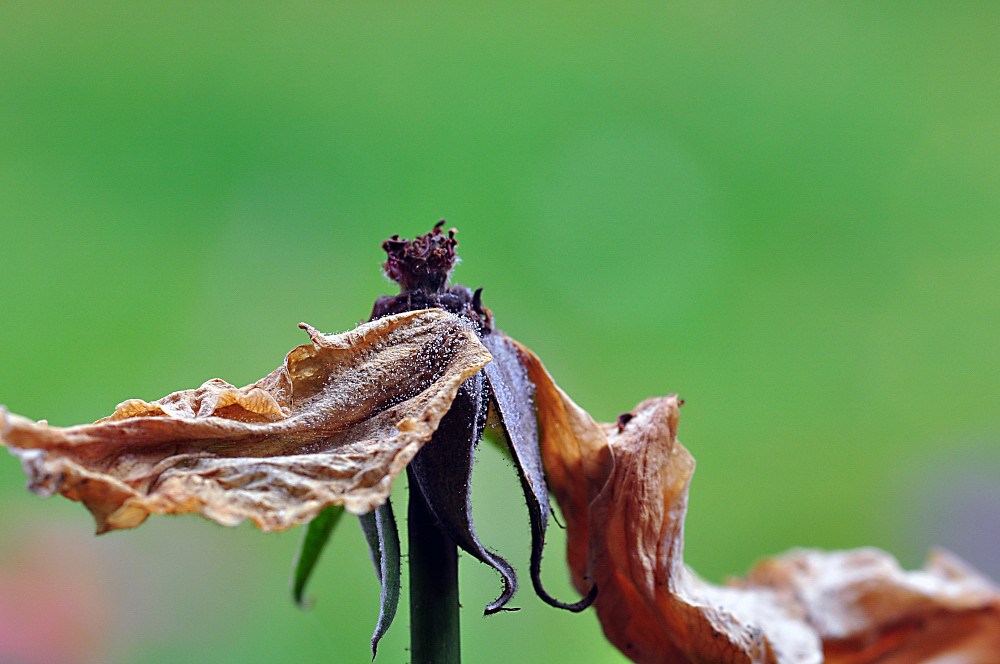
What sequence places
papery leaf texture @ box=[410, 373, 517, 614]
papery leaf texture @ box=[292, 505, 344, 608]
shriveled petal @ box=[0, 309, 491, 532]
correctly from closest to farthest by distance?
shriveled petal @ box=[0, 309, 491, 532], papery leaf texture @ box=[410, 373, 517, 614], papery leaf texture @ box=[292, 505, 344, 608]

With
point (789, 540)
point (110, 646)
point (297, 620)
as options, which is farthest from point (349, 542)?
point (789, 540)

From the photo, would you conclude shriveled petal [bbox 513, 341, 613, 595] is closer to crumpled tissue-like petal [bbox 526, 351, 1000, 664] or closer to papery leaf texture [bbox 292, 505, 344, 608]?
crumpled tissue-like petal [bbox 526, 351, 1000, 664]

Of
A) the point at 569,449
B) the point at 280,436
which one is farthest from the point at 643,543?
the point at 280,436

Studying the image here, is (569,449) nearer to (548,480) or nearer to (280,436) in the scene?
(548,480)

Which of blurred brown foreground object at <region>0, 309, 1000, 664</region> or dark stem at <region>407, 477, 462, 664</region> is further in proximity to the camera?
dark stem at <region>407, 477, 462, 664</region>

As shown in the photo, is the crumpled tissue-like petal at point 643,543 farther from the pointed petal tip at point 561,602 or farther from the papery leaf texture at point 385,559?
the papery leaf texture at point 385,559

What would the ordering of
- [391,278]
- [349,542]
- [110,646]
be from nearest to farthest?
[391,278] → [110,646] → [349,542]

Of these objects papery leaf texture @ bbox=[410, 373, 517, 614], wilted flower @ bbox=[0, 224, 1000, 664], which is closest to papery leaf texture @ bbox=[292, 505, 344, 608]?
wilted flower @ bbox=[0, 224, 1000, 664]

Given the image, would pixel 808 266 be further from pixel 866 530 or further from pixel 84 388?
pixel 84 388
